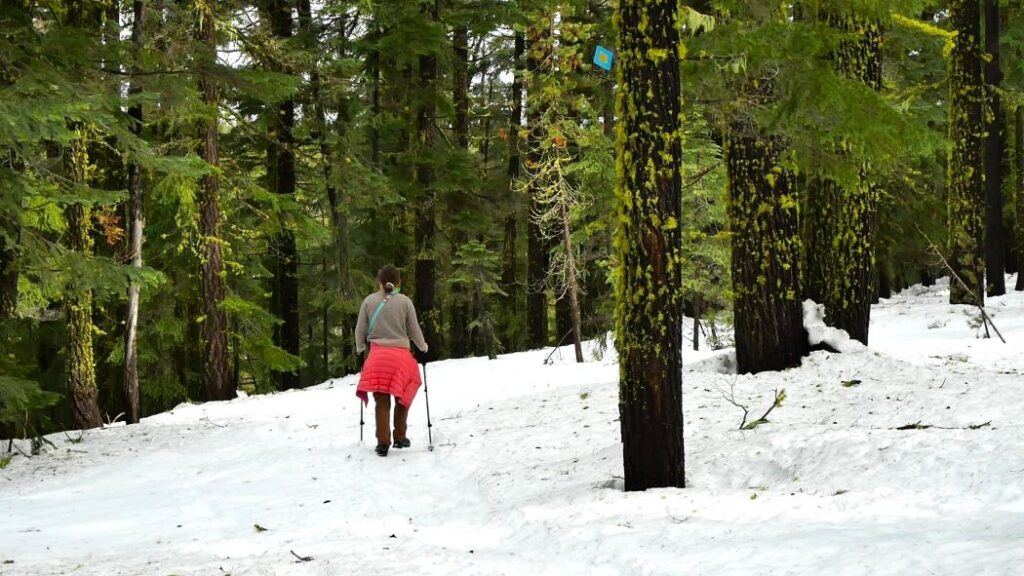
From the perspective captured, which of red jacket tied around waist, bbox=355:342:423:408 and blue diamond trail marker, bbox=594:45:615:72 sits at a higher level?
blue diamond trail marker, bbox=594:45:615:72

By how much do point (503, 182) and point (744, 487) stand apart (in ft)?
63.0

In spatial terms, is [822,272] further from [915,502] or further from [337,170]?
[337,170]

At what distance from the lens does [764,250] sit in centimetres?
966

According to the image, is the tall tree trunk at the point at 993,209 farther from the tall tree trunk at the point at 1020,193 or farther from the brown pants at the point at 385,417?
the brown pants at the point at 385,417

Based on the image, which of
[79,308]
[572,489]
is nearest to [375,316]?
[572,489]

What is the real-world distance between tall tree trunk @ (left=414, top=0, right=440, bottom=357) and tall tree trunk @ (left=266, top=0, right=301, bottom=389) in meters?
3.08

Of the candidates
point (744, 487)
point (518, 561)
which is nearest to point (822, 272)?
point (744, 487)

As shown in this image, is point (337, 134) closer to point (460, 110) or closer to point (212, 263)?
point (460, 110)

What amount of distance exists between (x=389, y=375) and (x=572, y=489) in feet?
11.0

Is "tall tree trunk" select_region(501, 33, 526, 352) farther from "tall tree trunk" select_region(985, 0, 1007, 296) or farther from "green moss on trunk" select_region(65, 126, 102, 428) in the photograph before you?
"tall tree trunk" select_region(985, 0, 1007, 296)

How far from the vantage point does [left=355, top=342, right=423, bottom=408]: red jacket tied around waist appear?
9539mm

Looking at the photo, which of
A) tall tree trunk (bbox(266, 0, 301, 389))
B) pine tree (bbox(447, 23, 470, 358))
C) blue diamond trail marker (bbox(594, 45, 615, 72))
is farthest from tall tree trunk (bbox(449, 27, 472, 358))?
blue diamond trail marker (bbox(594, 45, 615, 72))

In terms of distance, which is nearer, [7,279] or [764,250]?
[764,250]

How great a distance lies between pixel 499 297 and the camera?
105ft
